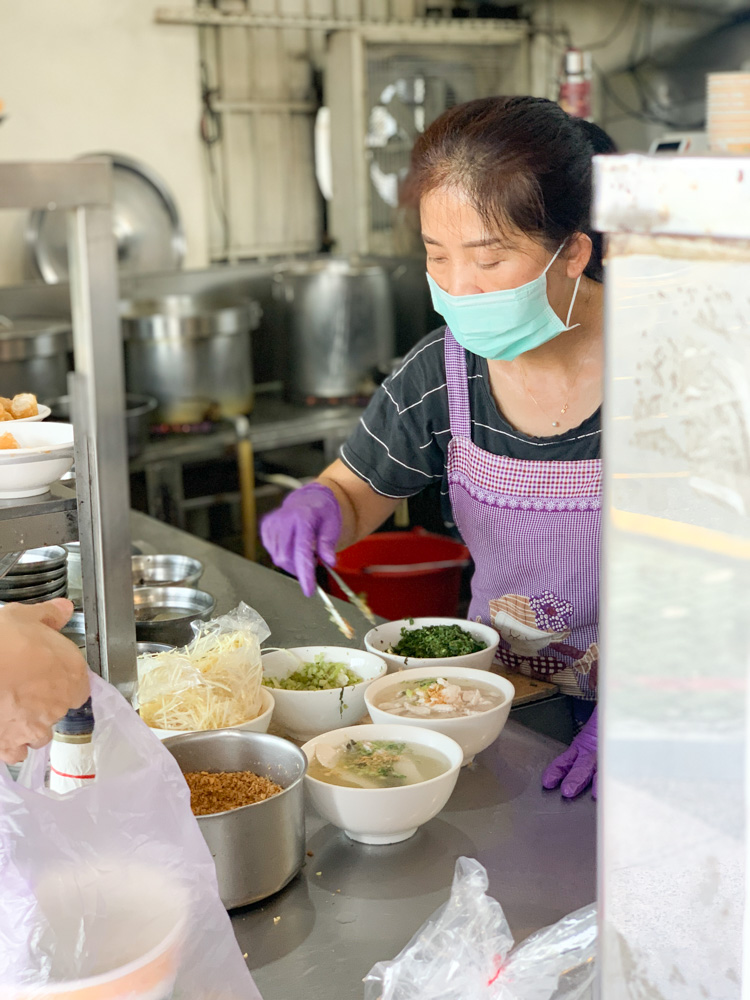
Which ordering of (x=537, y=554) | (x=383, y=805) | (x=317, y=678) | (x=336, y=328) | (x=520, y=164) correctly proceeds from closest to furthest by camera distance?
(x=383, y=805), (x=317, y=678), (x=520, y=164), (x=537, y=554), (x=336, y=328)

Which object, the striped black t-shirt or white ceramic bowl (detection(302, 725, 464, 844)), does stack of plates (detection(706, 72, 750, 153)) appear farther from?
white ceramic bowl (detection(302, 725, 464, 844))

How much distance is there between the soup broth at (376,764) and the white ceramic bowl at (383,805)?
2 cm

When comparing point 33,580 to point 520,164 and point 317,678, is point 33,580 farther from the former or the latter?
point 520,164

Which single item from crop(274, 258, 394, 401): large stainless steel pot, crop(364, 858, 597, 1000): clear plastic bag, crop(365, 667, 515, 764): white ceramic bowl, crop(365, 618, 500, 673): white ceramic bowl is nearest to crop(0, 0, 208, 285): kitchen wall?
crop(274, 258, 394, 401): large stainless steel pot

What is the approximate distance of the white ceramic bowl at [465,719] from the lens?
1.56m

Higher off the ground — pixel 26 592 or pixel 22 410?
pixel 22 410

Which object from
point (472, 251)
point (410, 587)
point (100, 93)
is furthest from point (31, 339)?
point (472, 251)

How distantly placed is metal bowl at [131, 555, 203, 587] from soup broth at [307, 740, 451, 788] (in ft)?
2.86

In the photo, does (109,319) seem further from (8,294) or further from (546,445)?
(8,294)

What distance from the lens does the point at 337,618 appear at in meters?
2.19

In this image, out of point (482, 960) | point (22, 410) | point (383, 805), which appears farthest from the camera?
point (22, 410)

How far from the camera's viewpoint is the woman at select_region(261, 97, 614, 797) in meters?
1.89

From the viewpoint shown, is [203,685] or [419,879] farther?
[203,685]

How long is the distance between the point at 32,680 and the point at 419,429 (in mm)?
1291
